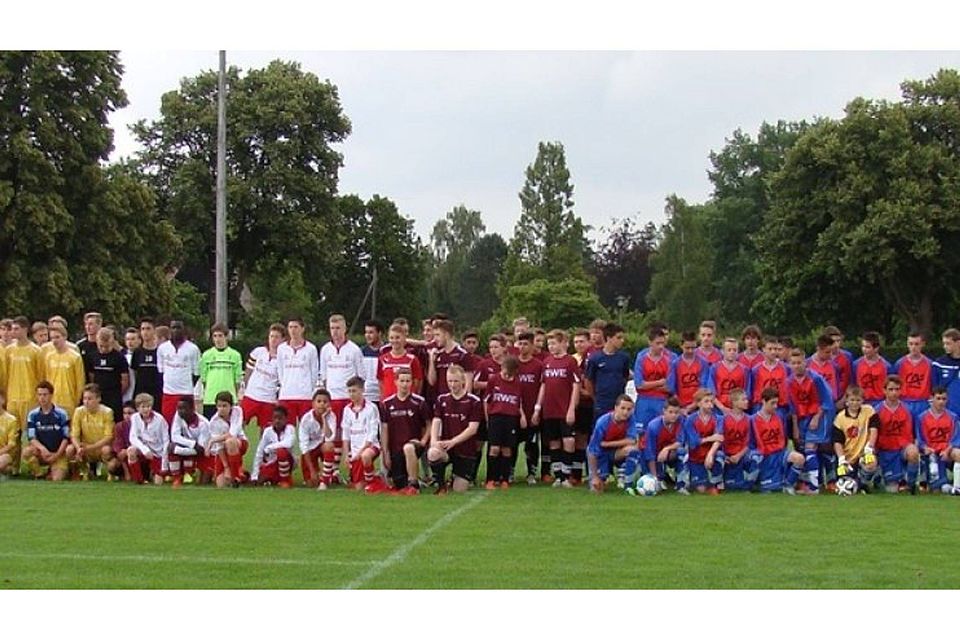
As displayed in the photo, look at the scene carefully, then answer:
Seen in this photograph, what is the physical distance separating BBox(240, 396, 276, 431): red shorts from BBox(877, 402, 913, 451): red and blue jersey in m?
7.01

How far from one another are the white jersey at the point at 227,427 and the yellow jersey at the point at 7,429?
8.01 ft

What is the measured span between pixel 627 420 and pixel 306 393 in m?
3.83

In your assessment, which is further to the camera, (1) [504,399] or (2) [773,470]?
(1) [504,399]

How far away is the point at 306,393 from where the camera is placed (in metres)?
14.3

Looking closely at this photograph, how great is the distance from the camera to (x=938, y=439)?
13211 mm

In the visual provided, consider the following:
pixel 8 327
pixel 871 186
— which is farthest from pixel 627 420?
pixel 871 186

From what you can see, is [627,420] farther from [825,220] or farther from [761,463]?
[825,220]

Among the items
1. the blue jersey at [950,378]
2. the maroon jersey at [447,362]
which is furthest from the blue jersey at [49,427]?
the blue jersey at [950,378]

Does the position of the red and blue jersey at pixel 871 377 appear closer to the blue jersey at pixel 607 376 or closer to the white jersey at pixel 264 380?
the blue jersey at pixel 607 376

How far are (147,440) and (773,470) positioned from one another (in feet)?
23.2

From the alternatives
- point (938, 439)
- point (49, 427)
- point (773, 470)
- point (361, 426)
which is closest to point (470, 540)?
point (361, 426)

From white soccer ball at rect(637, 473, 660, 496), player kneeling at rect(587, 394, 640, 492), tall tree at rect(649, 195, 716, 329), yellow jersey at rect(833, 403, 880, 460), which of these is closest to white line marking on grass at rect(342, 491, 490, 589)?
player kneeling at rect(587, 394, 640, 492)

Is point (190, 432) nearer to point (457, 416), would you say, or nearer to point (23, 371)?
point (23, 371)

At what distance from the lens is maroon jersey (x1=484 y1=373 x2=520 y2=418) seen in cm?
1355
